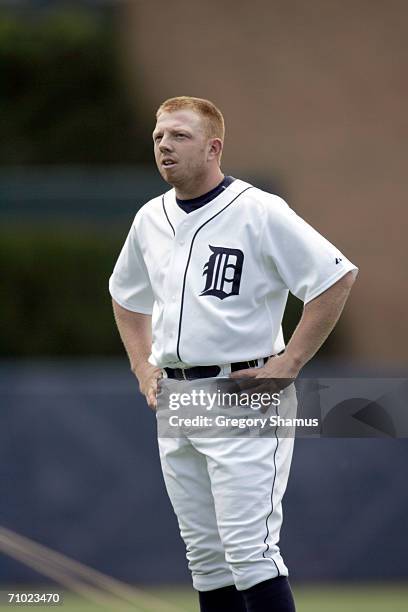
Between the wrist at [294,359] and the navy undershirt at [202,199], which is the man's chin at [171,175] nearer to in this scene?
the navy undershirt at [202,199]

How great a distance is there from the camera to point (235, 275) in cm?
420

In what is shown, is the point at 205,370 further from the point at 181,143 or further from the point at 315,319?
the point at 181,143

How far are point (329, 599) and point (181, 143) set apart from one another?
4018 millimetres

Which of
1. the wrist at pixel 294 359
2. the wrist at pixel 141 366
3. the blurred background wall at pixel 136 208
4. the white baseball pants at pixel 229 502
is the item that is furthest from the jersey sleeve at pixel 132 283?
the blurred background wall at pixel 136 208

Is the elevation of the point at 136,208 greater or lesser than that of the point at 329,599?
greater

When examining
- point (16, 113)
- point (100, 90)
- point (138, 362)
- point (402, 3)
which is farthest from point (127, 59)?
point (138, 362)

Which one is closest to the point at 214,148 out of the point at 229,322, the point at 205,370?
the point at 229,322

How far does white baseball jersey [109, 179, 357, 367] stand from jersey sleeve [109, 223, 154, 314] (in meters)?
0.28

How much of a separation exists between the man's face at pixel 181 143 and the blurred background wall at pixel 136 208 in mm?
3763

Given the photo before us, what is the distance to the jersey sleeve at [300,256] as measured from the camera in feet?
13.7

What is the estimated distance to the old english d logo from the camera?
4.20 metres

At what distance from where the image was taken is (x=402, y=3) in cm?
1686

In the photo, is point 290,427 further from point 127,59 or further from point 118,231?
point 127,59

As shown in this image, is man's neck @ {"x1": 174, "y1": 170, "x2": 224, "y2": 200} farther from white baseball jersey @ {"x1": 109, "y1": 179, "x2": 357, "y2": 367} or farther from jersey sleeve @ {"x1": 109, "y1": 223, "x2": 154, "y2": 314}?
jersey sleeve @ {"x1": 109, "y1": 223, "x2": 154, "y2": 314}
